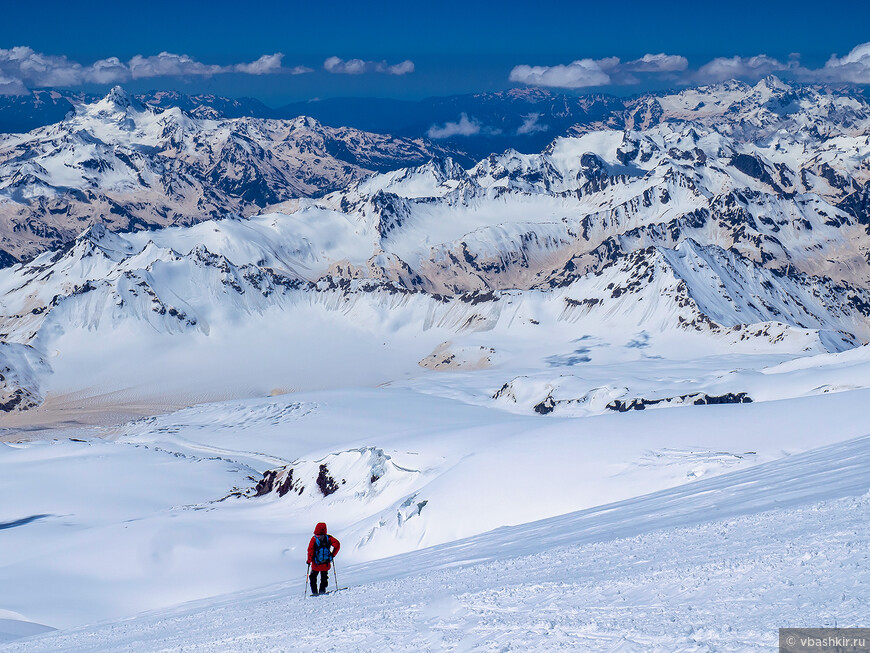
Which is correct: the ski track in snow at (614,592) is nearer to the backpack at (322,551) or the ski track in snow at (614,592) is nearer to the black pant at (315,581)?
the black pant at (315,581)

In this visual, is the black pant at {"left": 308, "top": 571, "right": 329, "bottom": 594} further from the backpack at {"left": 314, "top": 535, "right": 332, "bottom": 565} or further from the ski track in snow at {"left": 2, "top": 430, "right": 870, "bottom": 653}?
the ski track in snow at {"left": 2, "top": 430, "right": 870, "bottom": 653}

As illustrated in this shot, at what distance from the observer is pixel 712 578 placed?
A: 41.9ft

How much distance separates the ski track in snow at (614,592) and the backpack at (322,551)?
1019 mm

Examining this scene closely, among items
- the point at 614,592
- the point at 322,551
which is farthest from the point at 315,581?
the point at 614,592

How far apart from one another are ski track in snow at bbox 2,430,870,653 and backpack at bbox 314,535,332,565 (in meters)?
1.02

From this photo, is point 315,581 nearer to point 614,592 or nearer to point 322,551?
point 322,551

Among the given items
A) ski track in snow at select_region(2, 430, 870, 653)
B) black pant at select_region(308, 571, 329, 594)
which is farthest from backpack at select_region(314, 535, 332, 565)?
ski track in snow at select_region(2, 430, 870, 653)

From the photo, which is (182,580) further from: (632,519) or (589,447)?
(632,519)

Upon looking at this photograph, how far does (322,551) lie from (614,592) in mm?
9522

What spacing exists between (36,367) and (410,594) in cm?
19798

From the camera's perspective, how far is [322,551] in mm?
20203

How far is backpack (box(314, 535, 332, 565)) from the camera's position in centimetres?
2012

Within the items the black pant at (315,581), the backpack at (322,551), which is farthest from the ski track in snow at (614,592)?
the backpack at (322,551)

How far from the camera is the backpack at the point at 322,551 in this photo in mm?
20125
